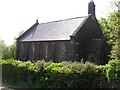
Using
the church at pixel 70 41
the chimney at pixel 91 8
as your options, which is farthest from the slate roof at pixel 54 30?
the chimney at pixel 91 8

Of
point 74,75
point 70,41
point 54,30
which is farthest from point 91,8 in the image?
point 74,75

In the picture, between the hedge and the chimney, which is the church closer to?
the chimney

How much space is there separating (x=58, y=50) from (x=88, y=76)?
2757cm

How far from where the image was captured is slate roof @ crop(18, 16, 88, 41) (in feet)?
145

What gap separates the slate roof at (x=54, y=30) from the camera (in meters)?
44.3

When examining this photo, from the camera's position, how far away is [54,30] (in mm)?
48875

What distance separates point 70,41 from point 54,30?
8.09 meters

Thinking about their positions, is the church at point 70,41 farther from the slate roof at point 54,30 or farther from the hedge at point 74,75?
the hedge at point 74,75

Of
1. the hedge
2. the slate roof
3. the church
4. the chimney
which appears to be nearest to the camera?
the hedge

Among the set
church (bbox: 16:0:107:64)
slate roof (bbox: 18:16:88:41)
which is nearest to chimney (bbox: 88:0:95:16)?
church (bbox: 16:0:107:64)

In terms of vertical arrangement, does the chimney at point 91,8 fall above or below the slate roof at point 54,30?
above

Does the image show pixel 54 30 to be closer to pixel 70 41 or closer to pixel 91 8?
pixel 70 41

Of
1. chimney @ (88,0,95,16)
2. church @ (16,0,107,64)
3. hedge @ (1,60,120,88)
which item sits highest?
chimney @ (88,0,95,16)

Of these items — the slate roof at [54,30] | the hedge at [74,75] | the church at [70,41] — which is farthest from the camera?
the slate roof at [54,30]
